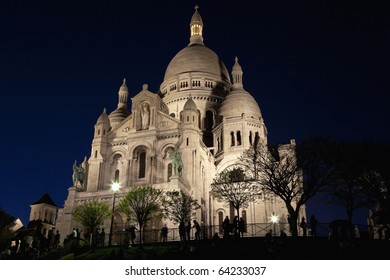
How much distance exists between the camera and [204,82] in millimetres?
81688

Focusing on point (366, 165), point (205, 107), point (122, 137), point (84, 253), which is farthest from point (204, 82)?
point (84, 253)

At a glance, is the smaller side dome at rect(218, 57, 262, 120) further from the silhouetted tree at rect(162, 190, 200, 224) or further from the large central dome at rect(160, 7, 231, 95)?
the silhouetted tree at rect(162, 190, 200, 224)

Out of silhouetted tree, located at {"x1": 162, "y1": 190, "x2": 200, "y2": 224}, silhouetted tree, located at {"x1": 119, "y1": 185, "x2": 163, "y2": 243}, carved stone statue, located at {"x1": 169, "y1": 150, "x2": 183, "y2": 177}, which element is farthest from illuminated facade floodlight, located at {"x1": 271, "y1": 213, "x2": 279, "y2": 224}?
silhouetted tree, located at {"x1": 119, "y1": 185, "x2": 163, "y2": 243}

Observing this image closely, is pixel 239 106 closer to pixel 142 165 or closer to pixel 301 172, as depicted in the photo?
pixel 142 165

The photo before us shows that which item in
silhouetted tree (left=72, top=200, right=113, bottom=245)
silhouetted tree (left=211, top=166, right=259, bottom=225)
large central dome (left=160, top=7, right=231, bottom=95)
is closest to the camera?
silhouetted tree (left=72, top=200, right=113, bottom=245)

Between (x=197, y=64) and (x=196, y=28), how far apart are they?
17369mm

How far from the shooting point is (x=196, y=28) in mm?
97562

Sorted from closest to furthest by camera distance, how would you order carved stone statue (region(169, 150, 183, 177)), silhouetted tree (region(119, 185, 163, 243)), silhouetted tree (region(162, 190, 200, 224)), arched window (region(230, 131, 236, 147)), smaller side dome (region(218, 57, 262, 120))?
silhouetted tree (region(119, 185, 163, 243)) < silhouetted tree (region(162, 190, 200, 224)) < carved stone statue (region(169, 150, 183, 177)) < arched window (region(230, 131, 236, 147)) < smaller side dome (region(218, 57, 262, 120))

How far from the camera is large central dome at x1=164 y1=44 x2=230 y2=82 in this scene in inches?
3285

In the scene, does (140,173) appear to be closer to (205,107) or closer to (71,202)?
(71,202)

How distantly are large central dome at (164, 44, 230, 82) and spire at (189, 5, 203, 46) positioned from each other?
20.1 feet

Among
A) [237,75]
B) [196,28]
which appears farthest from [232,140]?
[196,28]
